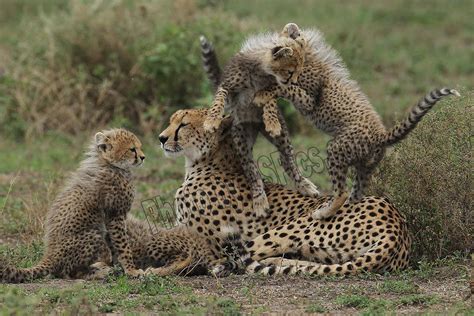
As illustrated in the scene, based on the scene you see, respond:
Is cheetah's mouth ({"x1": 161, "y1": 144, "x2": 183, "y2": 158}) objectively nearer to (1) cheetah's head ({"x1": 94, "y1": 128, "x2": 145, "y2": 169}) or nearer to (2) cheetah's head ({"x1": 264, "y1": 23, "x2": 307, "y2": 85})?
(1) cheetah's head ({"x1": 94, "y1": 128, "x2": 145, "y2": 169})

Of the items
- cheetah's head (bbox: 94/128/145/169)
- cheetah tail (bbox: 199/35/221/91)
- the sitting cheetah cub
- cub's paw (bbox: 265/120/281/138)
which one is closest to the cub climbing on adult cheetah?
cub's paw (bbox: 265/120/281/138)

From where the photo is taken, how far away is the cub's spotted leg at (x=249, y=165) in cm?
696

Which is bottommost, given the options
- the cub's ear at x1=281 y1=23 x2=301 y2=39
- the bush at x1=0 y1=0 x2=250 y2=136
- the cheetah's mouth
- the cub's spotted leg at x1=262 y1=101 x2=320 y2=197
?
the cub's spotted leg at x1=262 y1=101 x2=320 y2=197

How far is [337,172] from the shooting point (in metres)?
6.61

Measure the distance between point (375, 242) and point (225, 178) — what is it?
1.18 meters

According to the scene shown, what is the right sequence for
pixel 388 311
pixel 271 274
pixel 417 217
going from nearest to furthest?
1. pixel 388 311
2. pixel 271 274
3. pixel 417 217

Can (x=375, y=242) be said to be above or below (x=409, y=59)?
below

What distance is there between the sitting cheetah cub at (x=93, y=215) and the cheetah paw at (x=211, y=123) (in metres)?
0.46

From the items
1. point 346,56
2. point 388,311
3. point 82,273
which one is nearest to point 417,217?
point 388,311

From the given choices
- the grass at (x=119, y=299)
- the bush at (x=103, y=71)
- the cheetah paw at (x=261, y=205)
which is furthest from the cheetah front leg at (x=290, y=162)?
the bush at (x=103, y=71)

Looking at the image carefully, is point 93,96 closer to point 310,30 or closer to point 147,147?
point 147,147

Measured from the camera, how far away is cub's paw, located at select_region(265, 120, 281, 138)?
6.79 metres

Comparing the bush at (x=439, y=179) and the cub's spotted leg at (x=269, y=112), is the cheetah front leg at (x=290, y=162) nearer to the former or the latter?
the cub's spotted leg at (x=269, y=112)

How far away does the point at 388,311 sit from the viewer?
5.46 meters
